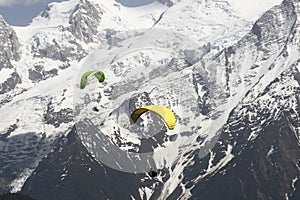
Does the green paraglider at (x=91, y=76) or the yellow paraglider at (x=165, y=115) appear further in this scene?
the green paraglider at (x=91, y=76)

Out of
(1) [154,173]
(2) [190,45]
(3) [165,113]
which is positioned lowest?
(1) [154,173]

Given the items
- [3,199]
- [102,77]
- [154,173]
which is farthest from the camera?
[3,199]

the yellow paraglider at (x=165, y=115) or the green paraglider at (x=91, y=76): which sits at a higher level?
the yellow paraglider at (x=165, y=115)

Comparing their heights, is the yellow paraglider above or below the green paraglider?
above

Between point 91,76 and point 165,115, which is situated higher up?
point 165,115

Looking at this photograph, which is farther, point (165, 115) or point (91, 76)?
point (91, 76)

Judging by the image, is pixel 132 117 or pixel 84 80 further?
pixel 84 80

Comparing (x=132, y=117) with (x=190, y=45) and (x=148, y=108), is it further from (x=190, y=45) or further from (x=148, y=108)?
(x=190, y=45)

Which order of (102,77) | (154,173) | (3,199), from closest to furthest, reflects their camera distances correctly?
(154,173)
(102,77)
(3,199)

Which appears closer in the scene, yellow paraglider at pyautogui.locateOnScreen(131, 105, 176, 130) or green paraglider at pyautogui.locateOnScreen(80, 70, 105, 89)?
yellow paraglider at pyautogui.locateOnScreen(131, 105, 176, 130)

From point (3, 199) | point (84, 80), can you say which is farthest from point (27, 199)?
point (84, 80)

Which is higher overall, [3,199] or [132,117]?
[132,117]
